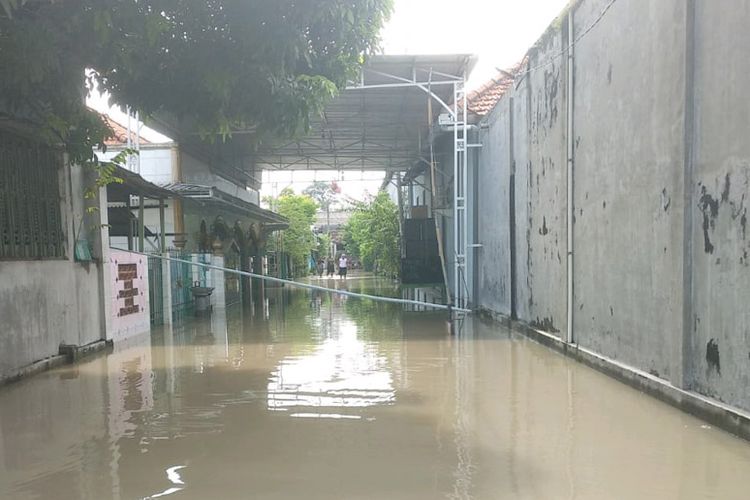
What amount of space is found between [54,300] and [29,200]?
1368mm

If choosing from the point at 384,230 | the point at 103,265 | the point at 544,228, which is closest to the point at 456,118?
the point at 544,228

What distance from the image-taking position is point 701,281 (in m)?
4.89

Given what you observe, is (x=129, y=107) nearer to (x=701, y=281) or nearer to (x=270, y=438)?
(x=270, y=438)

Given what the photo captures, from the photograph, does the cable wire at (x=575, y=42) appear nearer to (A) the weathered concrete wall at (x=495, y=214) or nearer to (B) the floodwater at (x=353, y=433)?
(A) the weathered concrete wall at (x=495, y=214)

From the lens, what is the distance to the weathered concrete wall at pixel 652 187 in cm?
450

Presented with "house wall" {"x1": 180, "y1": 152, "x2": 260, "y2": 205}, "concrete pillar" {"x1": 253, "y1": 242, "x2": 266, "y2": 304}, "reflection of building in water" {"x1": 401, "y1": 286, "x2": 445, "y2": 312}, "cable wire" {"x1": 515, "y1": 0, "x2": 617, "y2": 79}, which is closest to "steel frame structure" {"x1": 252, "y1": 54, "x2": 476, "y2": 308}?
"reflection of building in water" {"x1": 401, "y1": 286, "x2": 445, "y2": 312}

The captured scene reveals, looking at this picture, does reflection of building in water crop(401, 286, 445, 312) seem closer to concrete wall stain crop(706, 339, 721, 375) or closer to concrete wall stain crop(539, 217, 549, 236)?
concrete wall stain crop(539, 217, 549, 236)

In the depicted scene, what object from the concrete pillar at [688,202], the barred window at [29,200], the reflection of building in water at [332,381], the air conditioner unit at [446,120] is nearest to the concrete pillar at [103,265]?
the barred window at [29,200]

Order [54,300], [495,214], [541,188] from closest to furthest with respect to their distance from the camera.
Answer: [54,300] < [541,188] < [495,214]

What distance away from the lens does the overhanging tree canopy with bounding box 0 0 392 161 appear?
15.8 feet

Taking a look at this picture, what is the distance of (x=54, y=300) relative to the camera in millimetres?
7641

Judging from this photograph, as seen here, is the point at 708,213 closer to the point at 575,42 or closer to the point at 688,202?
the point at 688,202

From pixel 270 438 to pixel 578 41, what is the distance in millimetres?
6302

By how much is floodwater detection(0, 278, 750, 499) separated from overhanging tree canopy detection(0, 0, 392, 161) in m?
2.82
